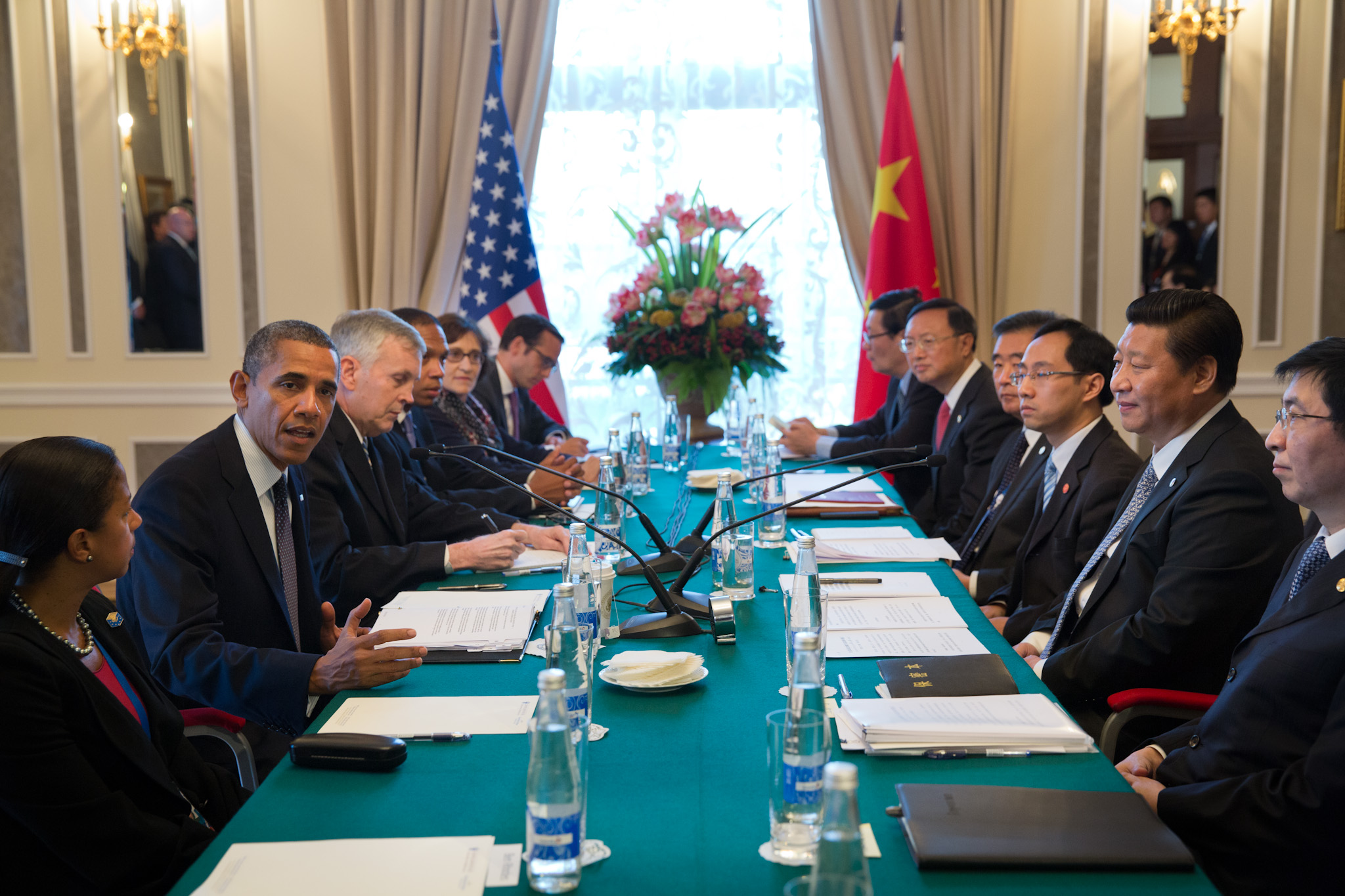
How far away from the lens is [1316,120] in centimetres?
550

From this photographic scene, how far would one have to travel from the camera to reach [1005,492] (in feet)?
11.4

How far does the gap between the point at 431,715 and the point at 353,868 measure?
477 millimetres

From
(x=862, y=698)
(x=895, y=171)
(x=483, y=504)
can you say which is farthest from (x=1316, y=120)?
(x=862, y=698)

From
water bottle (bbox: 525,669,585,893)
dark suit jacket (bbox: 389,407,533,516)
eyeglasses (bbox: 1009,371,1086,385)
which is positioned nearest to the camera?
water bottle (bbox: 525,669,585,893)

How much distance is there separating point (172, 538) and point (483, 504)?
5.74ft

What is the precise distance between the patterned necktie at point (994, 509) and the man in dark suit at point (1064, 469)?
0.20 m

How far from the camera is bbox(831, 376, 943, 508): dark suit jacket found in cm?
453

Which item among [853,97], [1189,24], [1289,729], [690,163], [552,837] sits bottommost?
[1289,729]

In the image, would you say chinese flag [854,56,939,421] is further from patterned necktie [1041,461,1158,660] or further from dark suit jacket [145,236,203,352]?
dark suit jacket [145,236,203,352]

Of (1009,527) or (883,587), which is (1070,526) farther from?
(883,587)

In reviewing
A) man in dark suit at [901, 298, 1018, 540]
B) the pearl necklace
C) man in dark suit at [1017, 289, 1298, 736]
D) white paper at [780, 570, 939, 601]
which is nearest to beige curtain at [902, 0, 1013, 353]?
man in dark suit at [901, 298, 1018, 540]

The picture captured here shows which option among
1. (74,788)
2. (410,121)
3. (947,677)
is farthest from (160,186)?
(947,677)

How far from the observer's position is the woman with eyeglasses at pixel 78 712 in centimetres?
143

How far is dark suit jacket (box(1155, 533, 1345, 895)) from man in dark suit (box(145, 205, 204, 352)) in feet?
18.0
